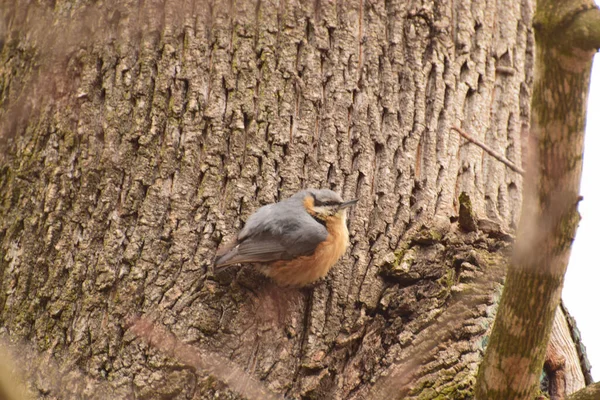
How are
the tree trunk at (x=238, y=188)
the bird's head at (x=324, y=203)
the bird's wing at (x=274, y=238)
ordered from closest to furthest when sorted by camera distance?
the tree trunk at (x=238, y=188)
the bird's wing at (x=274, y=238)
the bird's head at (x=324, y=203)

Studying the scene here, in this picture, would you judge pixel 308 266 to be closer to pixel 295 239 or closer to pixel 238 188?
pixel 295 239

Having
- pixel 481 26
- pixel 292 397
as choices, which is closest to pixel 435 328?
pixel 292 397

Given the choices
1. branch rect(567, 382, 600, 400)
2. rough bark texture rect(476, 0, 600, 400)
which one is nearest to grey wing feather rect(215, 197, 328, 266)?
rough bark texture rect(476, 0, 600, 400)

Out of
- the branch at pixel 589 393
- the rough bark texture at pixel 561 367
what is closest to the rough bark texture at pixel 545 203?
the branch at pixel 589 393

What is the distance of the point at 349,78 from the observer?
2.73 metres

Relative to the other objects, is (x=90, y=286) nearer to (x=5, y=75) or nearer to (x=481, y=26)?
(x=5, y=75)

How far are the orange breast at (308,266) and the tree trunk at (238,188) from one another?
44mm

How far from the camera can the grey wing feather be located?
238 centimetres

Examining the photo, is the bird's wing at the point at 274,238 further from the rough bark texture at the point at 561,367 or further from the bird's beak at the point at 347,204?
the rough bark texture at the point at 561,367

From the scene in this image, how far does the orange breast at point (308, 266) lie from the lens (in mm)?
2463

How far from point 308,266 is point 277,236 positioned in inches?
7.3

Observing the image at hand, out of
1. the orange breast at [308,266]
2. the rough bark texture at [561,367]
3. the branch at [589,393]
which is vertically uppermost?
the orange breast at [308,266]

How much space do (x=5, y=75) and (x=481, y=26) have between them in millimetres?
2182

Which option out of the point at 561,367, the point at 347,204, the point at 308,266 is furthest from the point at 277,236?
the point at 561,367
